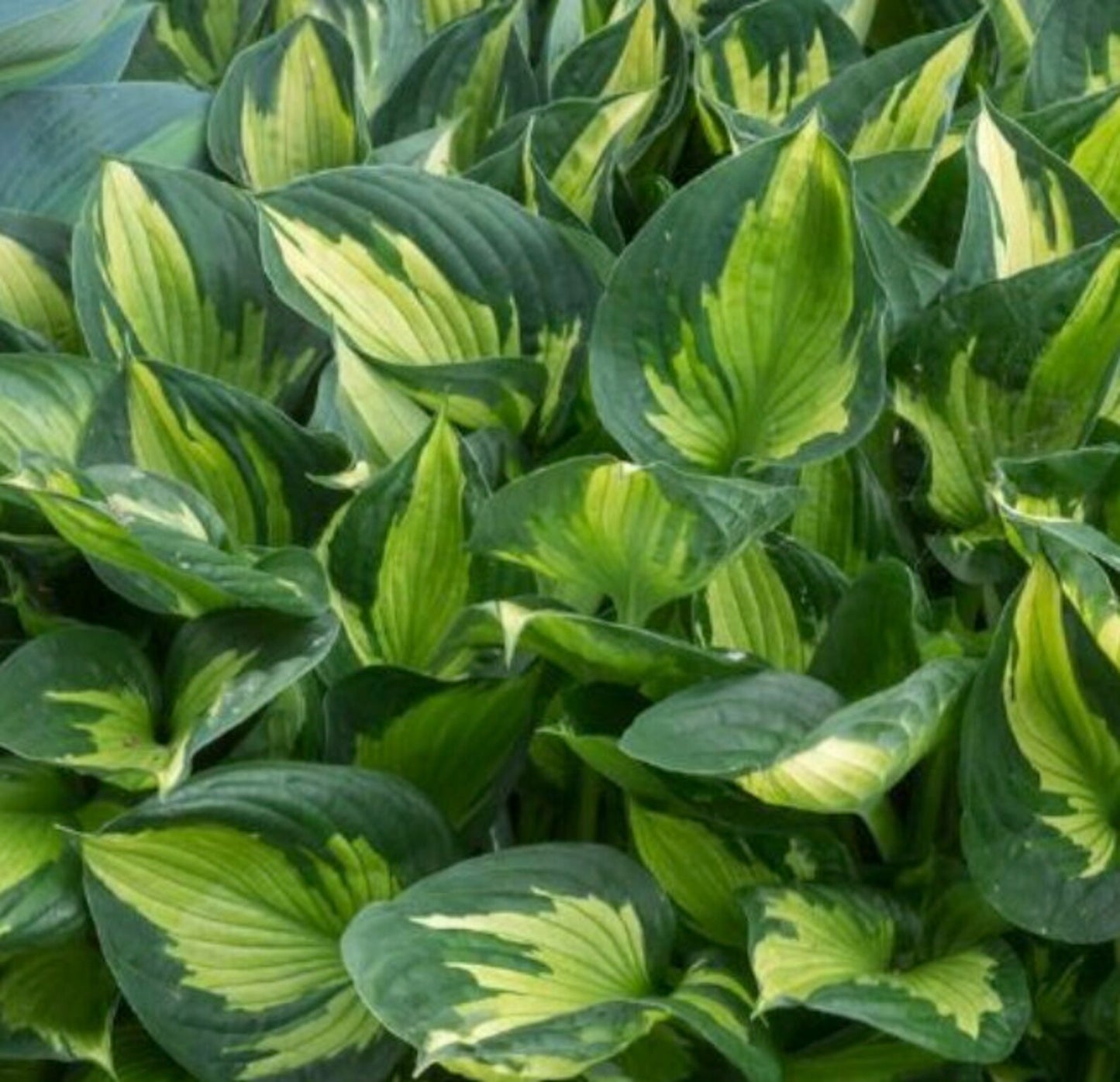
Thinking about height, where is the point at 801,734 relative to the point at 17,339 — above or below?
below

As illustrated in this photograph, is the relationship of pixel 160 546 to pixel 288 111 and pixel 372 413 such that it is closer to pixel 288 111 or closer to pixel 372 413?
pixel 372 413

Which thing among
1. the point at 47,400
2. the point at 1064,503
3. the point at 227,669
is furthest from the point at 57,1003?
the point at 1064,503

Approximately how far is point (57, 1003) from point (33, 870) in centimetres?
9

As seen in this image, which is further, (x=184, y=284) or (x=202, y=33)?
(x=202, y=33)

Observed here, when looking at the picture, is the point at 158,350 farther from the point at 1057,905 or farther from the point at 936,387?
the point at 1057,905

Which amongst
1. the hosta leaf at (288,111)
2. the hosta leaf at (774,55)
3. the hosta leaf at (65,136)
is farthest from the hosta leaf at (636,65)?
the hosta leaf at (65,136)

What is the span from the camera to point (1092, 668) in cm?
83

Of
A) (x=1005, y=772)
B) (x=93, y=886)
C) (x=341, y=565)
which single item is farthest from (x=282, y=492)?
(x=1005, y=772)

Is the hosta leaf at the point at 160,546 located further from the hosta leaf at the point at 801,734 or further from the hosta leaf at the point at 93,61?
the hosta leaf at the point at 93,61

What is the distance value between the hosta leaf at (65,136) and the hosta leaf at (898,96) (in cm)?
37

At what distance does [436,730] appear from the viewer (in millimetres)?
943

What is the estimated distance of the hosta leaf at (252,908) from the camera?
→ 2.85 ft

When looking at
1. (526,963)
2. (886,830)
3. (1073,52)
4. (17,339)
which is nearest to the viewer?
(526,963)

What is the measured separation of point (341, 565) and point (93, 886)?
0.58 feet
